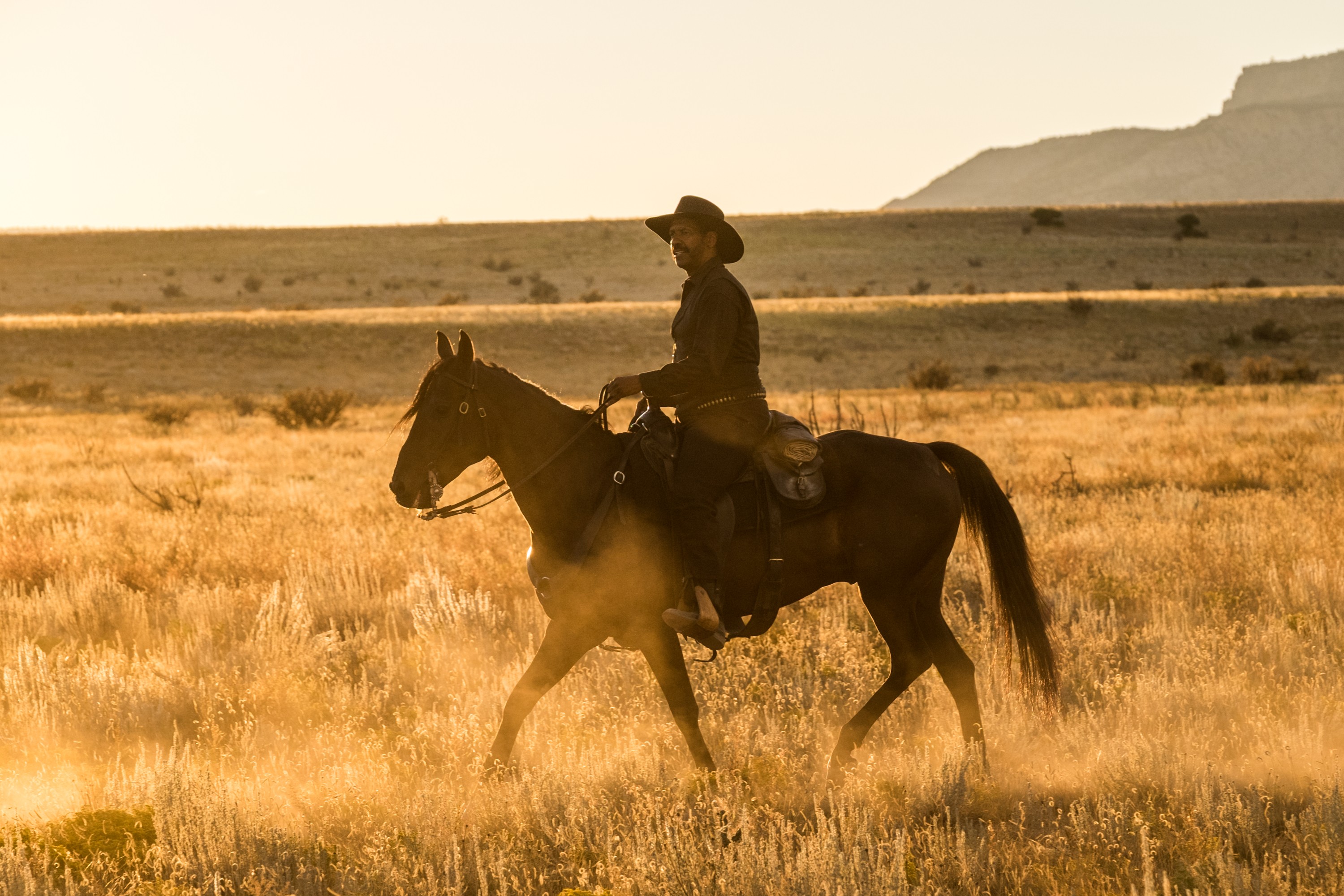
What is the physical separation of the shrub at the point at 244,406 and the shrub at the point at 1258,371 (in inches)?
1248

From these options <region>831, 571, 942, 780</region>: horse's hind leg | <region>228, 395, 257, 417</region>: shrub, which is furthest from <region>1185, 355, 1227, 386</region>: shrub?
<region>831, 571, 942, 780</region>: horse's hind leg

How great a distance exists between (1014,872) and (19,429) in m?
27.0

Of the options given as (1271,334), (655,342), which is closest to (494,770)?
(655,342)

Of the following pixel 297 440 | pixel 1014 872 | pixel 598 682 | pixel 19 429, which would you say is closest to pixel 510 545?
pixel 598 682

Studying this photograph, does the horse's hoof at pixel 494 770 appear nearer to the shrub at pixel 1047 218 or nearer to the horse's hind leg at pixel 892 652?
the horse's hind leg at pixel 892 652

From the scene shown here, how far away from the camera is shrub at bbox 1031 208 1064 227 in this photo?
93.9m

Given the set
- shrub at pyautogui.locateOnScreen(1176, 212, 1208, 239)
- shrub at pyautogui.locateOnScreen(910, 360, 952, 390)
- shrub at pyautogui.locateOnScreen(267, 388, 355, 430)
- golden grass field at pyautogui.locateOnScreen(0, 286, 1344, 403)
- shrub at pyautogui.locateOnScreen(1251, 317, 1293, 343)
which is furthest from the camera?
shrub at pyautogui.locateOnScreen(1176, 212, 1208, 239)

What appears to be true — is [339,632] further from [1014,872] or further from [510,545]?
[1014,872]

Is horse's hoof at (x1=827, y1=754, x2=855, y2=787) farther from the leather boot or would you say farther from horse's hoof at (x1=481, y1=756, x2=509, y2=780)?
horse's hoof at (x1=481, y1=756, x2=509, y2=780)

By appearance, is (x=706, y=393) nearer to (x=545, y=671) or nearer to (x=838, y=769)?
(x=545, y=671)

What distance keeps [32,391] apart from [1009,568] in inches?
1464

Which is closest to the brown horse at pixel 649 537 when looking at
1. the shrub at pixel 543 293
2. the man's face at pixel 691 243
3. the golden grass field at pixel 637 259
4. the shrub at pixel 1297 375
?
the man's face at pixel 691 243

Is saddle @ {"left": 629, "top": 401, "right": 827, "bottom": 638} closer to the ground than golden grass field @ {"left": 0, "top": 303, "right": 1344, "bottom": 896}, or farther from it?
farther from it

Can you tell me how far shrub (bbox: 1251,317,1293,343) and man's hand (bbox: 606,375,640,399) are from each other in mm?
47812
